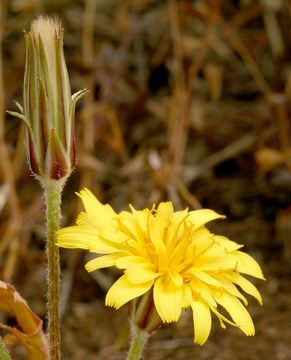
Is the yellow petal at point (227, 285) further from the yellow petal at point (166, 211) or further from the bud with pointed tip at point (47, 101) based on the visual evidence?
the bud with pointed tip at point (47, 101)

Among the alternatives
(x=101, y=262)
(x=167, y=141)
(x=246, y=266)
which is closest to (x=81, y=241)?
(x=101, y=262)

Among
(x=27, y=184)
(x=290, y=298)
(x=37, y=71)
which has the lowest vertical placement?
(x=290, y=298)

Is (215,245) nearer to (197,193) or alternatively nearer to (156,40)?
(197,193)

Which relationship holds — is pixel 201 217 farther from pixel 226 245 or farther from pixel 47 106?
pixel 47 106

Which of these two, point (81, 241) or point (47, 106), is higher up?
point (47, 106)

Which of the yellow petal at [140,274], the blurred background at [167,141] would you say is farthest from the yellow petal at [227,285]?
the blurred background at [167,141]

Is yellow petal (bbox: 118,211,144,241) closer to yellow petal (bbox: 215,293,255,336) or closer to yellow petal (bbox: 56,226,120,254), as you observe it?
yellow petal (bbox: 56,226,120,254)

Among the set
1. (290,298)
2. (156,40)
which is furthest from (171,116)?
(290,298)
